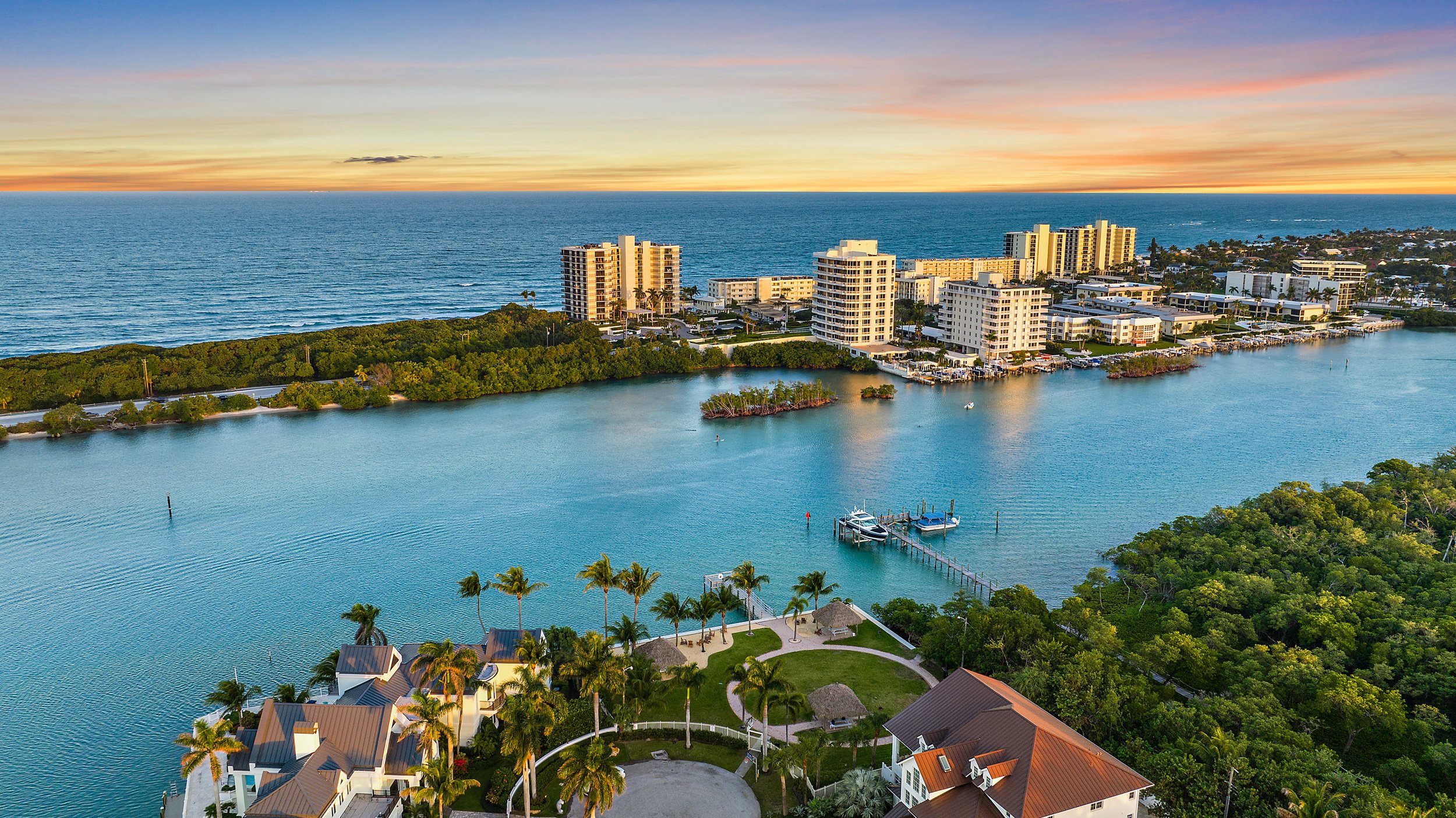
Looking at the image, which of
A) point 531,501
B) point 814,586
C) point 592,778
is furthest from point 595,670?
point 531,501

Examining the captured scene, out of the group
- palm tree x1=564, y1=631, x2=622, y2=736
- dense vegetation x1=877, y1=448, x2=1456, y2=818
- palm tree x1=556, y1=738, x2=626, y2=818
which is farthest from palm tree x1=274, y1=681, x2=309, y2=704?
dense vegetation x1=877, y1=448, x2=1456, y2=818

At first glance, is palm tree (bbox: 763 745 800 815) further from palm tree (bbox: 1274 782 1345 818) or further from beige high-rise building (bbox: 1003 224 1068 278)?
beige high-rise building (bbox: 1003 224 1068 278)

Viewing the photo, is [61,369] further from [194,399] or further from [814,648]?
[814,648]

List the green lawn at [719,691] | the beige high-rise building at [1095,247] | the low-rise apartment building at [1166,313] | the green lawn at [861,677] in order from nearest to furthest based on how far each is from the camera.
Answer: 1. the green lawn at [719,691]
2. the green lawn at [861,677]
3. the low-rise apartment building at [1166,313]
4. the beige high-rise building at [1095,247]

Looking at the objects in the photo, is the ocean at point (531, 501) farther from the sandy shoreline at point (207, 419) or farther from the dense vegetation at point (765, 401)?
the dense vegetation at point (765, 401)

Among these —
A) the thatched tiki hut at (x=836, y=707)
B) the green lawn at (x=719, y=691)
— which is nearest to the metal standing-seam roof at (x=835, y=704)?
the thatched tiki hut at (x=836, y=707)

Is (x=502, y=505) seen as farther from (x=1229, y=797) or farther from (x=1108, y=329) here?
(x=1108, y=329)
